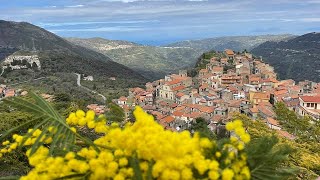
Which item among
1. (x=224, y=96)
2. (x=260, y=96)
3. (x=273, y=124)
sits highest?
(x=273, y=124)

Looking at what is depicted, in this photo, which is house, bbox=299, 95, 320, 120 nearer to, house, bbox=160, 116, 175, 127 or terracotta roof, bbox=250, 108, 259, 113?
terracotta roof, bbox=250, 108, 259, 113

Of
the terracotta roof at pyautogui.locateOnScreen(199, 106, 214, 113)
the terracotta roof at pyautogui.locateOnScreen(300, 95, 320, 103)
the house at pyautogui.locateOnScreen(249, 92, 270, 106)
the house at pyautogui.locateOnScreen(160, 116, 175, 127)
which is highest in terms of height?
the terracotta roof at pyautogui.locateOnScreen(300, 95, 320, 103)

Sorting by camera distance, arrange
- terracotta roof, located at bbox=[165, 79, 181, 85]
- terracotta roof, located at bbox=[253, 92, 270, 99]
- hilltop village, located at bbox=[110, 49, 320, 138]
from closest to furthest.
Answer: hilltop village, located at bbox=[110, 49, 320, 138], terracotta roof, located at bbox=[253, 92, 270, 99], terracotta roof, located at bbox=[165, 79, 181, 85]

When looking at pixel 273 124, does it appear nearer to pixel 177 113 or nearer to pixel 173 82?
pixel 177 113

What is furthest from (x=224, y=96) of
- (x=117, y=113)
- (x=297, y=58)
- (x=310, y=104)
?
(x=297, y=58)

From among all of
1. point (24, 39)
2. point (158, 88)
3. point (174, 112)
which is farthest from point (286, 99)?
point (24, 39)

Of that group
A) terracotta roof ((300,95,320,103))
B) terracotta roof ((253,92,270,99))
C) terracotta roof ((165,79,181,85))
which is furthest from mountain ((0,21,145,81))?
terracotta roof ((300,95,320,103))
